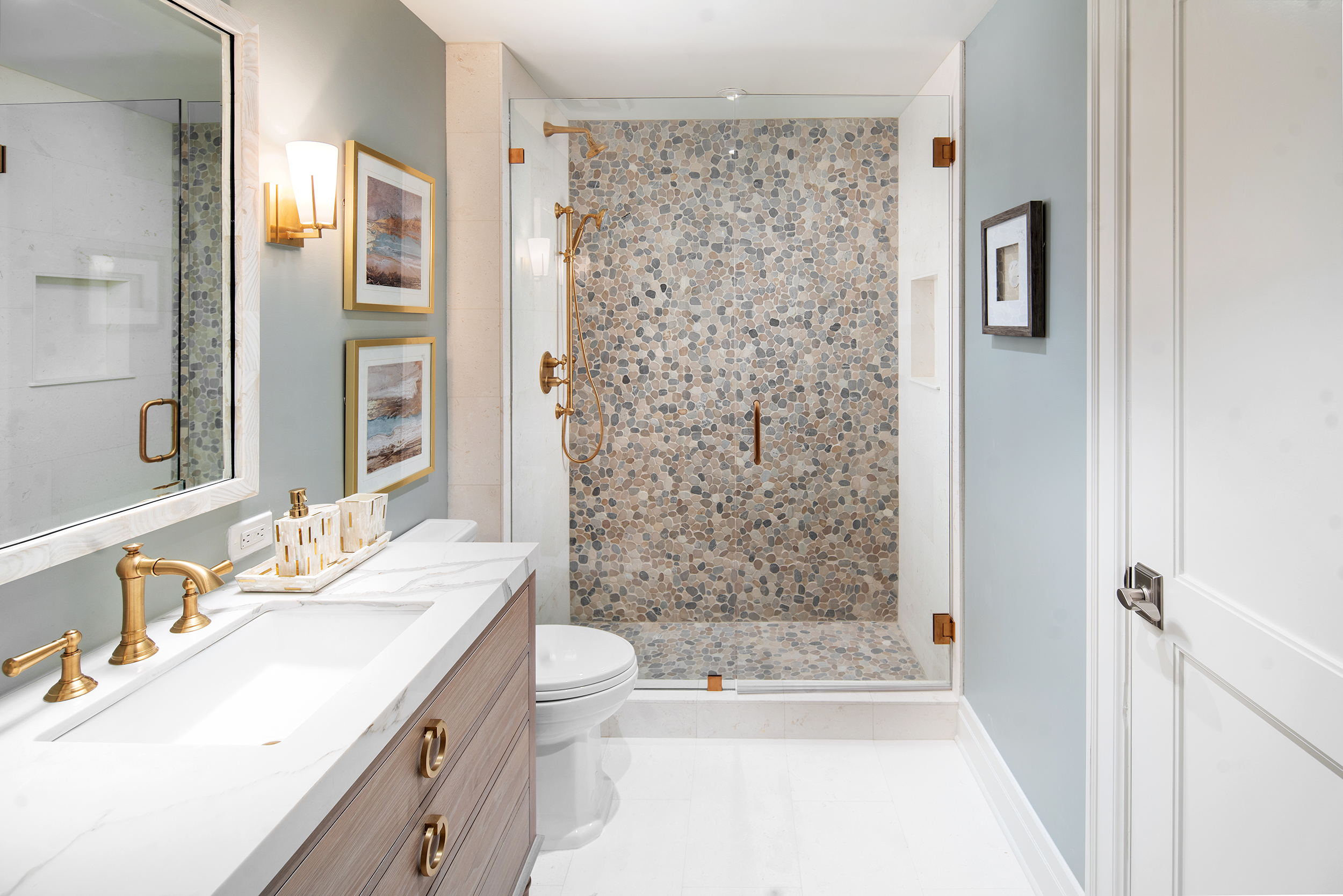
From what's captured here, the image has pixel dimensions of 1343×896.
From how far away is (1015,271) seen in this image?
2.06 m

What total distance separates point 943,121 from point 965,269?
52 centimetres

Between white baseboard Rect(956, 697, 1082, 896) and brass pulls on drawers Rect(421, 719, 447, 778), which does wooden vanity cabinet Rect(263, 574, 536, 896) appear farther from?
white baseboard Rect(956, 697, 1082, 896)

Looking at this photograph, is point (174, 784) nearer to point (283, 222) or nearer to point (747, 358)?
point (283, 222)

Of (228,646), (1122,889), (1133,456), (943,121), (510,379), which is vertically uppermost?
(943,121)

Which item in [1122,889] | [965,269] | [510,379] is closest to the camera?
[1122,889]

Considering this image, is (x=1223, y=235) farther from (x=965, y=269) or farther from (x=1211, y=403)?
(x=965, y=269)

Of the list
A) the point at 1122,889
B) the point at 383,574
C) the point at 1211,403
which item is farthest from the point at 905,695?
the point at 383,574

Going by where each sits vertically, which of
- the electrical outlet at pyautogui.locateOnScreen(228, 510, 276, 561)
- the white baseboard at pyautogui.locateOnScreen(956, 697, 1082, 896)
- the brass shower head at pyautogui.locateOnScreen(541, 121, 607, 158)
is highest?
the brass shower head at pyautogui.locateOnScreen(541, 121, 607, 158)

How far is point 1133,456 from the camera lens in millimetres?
1495

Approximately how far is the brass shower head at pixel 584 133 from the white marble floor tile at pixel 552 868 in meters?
2.21

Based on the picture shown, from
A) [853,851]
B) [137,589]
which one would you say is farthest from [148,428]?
[853,851]

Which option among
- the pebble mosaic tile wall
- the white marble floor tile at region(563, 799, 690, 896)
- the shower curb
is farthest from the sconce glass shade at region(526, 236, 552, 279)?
the white marble floor tile at region(563, 799, 690, 896)

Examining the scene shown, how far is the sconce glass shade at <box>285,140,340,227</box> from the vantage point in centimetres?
165

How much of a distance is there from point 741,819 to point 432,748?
53.3 inches
